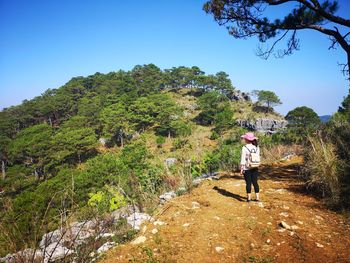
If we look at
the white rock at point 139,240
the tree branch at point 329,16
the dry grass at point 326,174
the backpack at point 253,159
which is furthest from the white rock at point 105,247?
the tree branch at point 329,16

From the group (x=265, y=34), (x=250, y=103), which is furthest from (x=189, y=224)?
(x=250, y=103)

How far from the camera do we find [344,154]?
4.72 metres

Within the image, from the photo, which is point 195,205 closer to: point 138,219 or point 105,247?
point 138,219

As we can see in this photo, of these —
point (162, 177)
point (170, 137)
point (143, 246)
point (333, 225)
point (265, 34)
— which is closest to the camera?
point (143, 246)

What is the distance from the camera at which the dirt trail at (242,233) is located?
2893mm

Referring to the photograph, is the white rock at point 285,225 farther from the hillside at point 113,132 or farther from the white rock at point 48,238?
the white rock at point 48,238

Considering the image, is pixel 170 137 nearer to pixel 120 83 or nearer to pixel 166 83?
pixel 120 83

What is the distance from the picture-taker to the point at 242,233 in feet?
11.1

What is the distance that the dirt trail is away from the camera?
2893 millimetres

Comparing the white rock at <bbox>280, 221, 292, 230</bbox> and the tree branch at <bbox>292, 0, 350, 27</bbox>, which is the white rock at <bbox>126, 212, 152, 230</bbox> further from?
the tree branch at <bbox>292, 0, 350, 27</bbox>

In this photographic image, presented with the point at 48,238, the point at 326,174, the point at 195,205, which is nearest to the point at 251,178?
the point at 195,205

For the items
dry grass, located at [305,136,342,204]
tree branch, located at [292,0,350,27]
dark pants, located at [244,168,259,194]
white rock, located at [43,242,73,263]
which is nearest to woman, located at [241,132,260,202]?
dark pants, located at [244,168,259,194]

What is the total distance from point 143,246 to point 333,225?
2.73m

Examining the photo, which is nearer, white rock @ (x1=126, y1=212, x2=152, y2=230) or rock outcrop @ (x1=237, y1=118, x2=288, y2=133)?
white rock @ (x1=126, y1=212, x2=152, y2=230)
